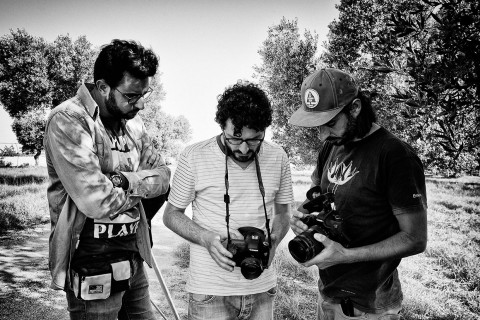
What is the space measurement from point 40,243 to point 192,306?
6.88m

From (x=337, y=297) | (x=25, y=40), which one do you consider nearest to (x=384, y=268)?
(x=337, y=297)

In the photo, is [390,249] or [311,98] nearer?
[390,249]

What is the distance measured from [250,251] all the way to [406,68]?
9.27 feet

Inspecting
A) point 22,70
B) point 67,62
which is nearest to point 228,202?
point 67,62

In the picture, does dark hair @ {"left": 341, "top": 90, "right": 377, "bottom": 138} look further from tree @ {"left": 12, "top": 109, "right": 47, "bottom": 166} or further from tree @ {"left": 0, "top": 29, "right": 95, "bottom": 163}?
tree @ {"left": 12, "top": 109, "right": 47, "bottom": 166}

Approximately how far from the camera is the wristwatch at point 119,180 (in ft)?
7.32

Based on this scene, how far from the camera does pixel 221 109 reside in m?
2.32

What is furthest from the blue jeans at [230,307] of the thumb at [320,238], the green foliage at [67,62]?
the green foliage at [67,62]

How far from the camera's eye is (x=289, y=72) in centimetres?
1590

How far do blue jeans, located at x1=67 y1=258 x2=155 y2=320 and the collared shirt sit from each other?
180 mm

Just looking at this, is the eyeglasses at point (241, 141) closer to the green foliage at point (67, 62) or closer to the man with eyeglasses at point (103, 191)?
the man with eyeglasses at point (103, 191)

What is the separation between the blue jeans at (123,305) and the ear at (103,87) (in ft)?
3.97

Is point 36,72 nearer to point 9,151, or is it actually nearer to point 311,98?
point 9,151

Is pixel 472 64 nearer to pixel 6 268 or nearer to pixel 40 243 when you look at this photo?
pixel 6 268
